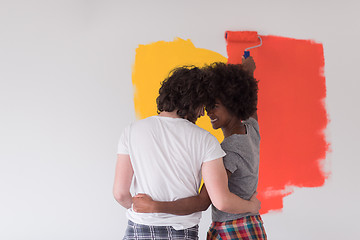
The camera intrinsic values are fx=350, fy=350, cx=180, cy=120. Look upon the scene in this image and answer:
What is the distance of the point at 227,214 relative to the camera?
3.72 feet

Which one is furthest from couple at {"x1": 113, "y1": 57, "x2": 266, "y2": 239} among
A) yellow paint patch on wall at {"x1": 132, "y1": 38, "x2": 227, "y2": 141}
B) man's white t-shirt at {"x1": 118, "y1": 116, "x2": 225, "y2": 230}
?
yellow paint patch on wall at {"x1": 132, "y1": 38, "x2": 227, "y2": 141}

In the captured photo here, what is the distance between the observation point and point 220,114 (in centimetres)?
120

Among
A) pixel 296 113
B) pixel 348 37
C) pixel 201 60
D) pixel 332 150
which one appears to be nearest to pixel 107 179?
pixel 201 60

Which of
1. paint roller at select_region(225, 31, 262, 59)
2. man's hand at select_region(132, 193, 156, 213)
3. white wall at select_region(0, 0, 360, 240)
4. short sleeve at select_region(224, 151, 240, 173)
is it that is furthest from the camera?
paint roller at select_region(225, 31, 262, 59)

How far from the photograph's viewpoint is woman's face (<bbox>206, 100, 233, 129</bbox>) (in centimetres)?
119

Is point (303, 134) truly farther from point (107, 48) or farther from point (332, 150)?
point (107, 48)

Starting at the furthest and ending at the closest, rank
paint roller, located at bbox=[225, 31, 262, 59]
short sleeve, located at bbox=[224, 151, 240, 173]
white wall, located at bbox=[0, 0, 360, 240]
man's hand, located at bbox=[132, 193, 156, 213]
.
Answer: paint roller, located at bbox=[225, 31, 262, 59], white wall, located at bbox=[0, 0, 360, 240], short sleeve, located at bbox=[224, 151, 240, 173], man's hand, located at bbox=[132, 193, 156, 213]

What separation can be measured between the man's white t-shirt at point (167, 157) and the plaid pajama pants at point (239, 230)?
155 mm

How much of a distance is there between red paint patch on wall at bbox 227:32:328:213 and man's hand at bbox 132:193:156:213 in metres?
1.04

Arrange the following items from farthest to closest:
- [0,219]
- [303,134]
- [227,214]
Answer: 1. [303,134]
2. [0,219]
3. [227,214]

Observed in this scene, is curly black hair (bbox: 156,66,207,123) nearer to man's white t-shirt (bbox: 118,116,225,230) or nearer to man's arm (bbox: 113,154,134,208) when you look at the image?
man's white t-shirt (bbox: 118,116,225,230)

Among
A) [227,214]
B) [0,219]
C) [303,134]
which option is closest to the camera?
[227,214]

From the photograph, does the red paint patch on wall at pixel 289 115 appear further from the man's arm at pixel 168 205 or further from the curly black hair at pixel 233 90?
the man's arm at pixel 168 205

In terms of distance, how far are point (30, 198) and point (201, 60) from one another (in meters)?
→ 1.12
